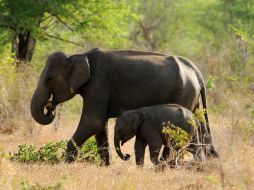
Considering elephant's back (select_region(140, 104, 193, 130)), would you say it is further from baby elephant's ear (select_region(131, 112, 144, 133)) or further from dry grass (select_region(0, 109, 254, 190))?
dry grass (select_region(0, 109, 254, 190))

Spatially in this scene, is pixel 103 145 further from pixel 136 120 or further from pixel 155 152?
pixel 155 152

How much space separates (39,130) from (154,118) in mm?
6194

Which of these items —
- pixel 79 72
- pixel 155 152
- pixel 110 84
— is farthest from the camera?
pixel 110 84

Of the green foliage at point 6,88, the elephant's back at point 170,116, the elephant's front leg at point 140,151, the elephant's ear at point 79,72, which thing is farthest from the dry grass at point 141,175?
the green foliage at point 6,88

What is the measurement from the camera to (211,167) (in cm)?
1116

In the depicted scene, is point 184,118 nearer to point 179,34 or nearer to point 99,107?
point 99,107

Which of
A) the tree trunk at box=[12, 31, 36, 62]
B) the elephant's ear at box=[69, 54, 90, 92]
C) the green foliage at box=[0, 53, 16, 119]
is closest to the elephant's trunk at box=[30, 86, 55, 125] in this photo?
the elephant's ear at box=[69, 54, 90, 92]

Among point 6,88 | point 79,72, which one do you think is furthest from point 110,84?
point 6,88

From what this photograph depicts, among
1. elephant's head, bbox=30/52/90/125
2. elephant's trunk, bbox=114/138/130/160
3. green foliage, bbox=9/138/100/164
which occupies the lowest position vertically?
green foliage, bbox=9/138/100/164

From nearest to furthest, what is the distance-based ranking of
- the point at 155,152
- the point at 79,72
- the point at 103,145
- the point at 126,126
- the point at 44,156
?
the point at 155,152 < the point at 126,126 < the point at 79,72 < the point at 44,156 < the point at 103,145

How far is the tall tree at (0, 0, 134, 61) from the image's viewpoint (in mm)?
22531

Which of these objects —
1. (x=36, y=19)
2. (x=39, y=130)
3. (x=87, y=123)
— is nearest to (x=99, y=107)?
(x=87, y=123)

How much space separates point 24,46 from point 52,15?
51.7 inches

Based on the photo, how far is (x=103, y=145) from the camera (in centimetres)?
1289
